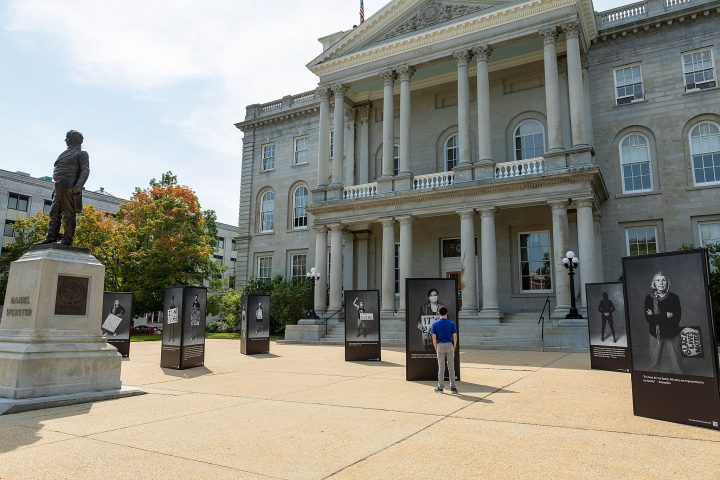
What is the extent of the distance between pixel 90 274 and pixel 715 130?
27408 mm

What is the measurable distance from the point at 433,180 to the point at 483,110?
4.33 m

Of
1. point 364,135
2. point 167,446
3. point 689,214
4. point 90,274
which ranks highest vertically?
point 364,135

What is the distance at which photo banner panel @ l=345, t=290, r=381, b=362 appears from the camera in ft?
52.3

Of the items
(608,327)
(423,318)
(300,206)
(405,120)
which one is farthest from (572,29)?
(300,206)

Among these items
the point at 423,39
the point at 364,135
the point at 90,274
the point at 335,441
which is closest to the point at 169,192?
the point at 364,135

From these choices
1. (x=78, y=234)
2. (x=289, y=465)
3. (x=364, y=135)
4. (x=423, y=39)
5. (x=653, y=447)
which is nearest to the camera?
(x=289, y=465)

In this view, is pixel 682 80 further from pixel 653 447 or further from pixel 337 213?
pixel 653 447

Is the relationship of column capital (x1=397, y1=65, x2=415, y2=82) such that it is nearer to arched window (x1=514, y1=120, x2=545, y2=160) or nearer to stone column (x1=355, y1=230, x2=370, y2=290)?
arched window (x1=514, y1=120, x2=545, y2=160)

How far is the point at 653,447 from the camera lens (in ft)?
19.1

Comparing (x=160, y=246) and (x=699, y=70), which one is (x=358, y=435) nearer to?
(x=699, y=70)

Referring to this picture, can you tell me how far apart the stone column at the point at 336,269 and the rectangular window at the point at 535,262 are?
967 cm

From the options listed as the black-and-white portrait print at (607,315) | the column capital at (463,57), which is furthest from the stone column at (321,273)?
the black-and-white portrait print at (607,315)

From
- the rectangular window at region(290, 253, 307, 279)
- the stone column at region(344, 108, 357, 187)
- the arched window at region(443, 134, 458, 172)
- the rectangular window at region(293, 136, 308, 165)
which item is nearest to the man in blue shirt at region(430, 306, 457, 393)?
the arched window at region(443, 134, 458, 172)

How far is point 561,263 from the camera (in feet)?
71.0
